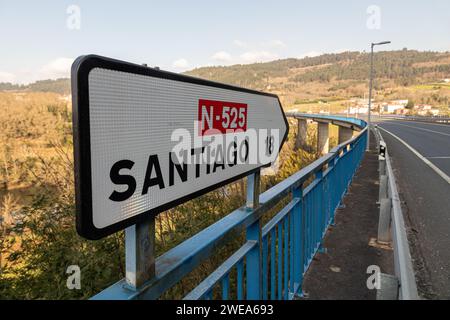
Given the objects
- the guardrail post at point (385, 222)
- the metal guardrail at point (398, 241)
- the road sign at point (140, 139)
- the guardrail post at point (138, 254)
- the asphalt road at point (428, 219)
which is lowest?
the asphalt road at point (428, 219)

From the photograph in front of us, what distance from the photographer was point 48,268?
534 centimetres

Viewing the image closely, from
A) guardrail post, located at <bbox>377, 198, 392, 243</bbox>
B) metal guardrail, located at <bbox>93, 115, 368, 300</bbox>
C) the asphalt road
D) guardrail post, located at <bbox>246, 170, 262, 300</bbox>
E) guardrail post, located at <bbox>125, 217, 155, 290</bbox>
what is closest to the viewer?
guardrail post, located at <bbox>125, 217, 155, 290</bbox>

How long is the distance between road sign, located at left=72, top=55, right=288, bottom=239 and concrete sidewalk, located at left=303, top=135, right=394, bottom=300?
240cm

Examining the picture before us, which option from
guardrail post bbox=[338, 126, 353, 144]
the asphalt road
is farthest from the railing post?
guardrail post bbox=[338, 126, 353, 144]

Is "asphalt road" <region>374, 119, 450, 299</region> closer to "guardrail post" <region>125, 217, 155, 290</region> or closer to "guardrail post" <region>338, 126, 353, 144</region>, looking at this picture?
"guardrail post" <region>125, 217, 155, 290</region>

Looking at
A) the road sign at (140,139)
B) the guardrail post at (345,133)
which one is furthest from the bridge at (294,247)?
the guardrail post at (345,133)

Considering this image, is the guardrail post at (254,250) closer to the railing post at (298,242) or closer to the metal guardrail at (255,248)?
the metal guardrail at (255,248)

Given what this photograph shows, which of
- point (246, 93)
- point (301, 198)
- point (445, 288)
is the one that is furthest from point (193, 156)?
point (445, 288)

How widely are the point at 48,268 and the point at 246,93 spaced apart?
16.6 ft

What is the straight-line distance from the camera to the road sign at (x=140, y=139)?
0.86 m

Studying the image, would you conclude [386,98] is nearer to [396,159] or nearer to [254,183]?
[396,159]

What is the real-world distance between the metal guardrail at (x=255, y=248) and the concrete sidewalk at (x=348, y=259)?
0.58 ft

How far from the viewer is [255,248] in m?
2.06

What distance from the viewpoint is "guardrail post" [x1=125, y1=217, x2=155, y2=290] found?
1.06 meters
